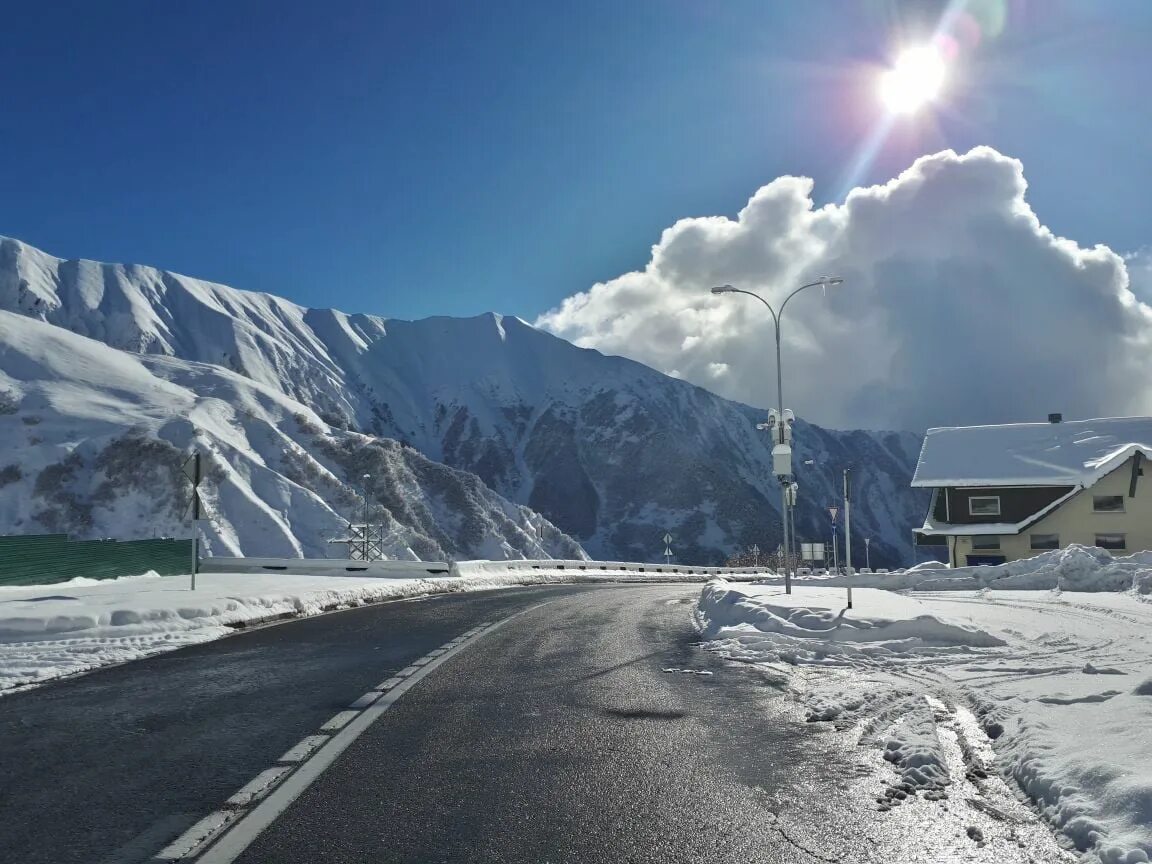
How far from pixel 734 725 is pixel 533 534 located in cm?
13191

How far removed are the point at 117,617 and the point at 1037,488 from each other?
44.1 m

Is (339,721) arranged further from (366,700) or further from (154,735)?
(154,735)

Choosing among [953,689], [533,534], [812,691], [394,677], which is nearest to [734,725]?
→ [812,691]

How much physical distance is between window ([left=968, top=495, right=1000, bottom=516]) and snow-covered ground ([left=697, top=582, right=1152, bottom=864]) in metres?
32.2

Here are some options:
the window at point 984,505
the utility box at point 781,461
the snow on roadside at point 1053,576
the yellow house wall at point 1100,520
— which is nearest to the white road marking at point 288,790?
the utility box at point 781,461

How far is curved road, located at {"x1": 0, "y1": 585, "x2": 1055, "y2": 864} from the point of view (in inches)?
169

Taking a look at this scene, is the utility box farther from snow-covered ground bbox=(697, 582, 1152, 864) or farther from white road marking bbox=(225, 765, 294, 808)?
white road marking bbox=(225, 765, 294, 808)

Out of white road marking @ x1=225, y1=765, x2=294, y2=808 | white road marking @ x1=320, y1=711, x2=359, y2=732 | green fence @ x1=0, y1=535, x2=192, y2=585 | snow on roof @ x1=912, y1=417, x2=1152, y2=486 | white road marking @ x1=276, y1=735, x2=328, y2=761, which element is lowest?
white road marking @ x1=320, y1=711, x2=359, y2=732

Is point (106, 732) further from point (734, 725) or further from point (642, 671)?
point (642, 671)

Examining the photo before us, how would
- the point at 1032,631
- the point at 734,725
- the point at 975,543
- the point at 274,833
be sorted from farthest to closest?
the point at 975,543 → the point at 1032,631 → the point at 734,725 → the point at 274,833

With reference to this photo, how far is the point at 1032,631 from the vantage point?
1278cm

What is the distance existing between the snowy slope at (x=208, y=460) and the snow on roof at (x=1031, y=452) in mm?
62044

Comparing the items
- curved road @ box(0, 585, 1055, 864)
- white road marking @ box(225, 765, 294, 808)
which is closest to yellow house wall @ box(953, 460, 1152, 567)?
curved road @ box(0, 585, 1055, 864)

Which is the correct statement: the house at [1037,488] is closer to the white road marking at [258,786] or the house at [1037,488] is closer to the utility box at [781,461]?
the utility box at [781,461]
